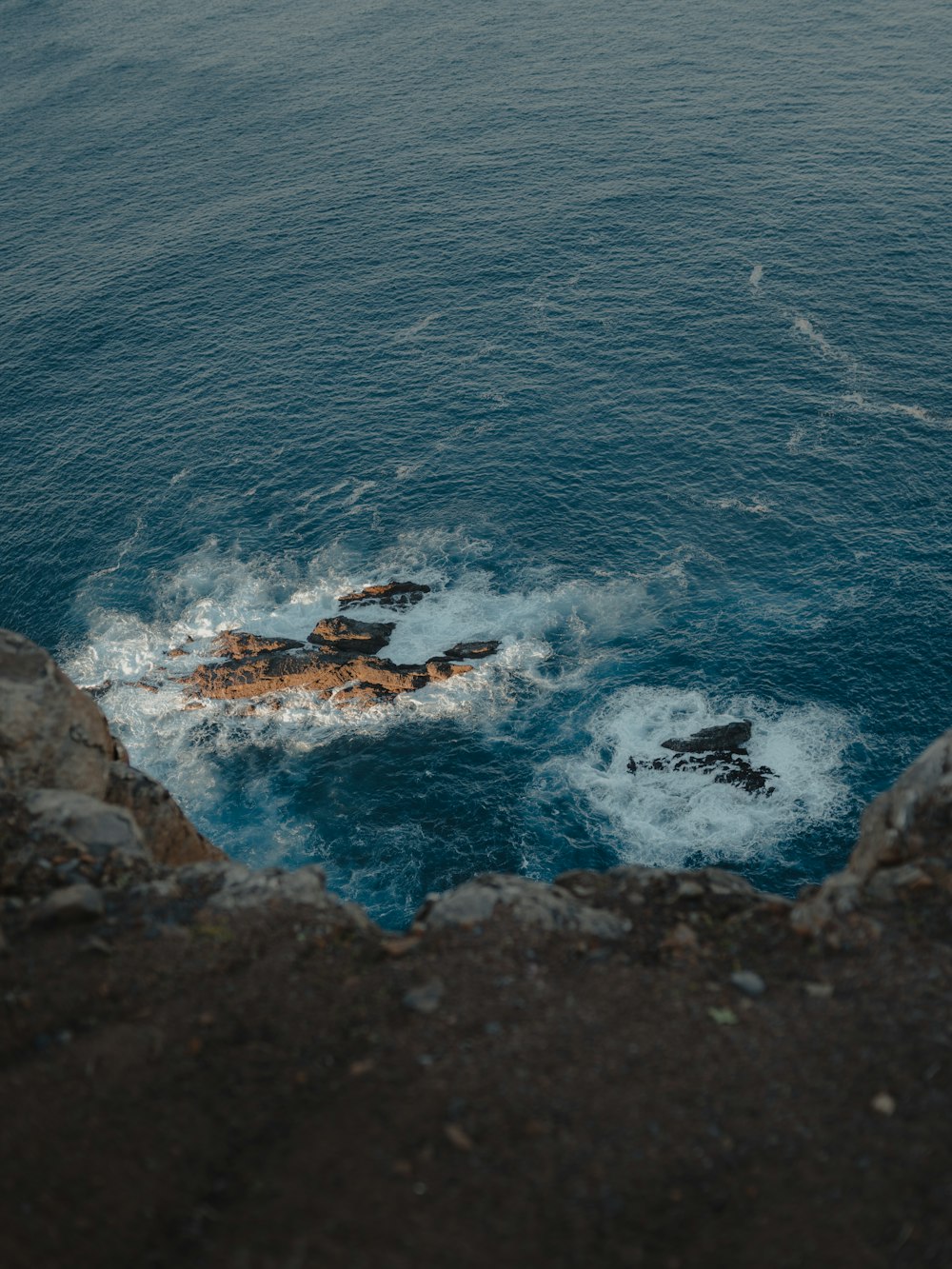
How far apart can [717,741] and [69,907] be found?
59227mm

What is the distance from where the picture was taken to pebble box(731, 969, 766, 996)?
115 feet

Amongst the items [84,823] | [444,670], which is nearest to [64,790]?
[84,823]

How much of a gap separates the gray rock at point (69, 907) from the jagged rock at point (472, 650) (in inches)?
2333

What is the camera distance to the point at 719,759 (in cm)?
8394

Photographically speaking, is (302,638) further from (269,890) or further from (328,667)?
(269,890)

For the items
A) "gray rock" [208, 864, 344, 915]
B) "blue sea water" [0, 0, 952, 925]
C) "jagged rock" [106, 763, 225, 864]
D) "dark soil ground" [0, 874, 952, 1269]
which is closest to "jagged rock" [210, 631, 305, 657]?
"blue sea water" [0, 0, 952, 925]

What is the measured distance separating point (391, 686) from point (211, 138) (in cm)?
14244

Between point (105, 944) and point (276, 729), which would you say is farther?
point (276, 729)

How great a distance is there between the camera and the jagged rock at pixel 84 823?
132ft

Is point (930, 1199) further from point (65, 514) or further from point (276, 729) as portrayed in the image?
point (65, 514)

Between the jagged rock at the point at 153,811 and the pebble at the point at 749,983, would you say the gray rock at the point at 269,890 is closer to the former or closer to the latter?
the jagged rock at the point at 153,811

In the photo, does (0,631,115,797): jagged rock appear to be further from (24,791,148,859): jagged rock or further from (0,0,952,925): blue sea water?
(0,0,952,925): blue sea water

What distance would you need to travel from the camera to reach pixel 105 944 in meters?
35.9

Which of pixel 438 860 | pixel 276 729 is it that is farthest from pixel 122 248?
pixel 438 860
